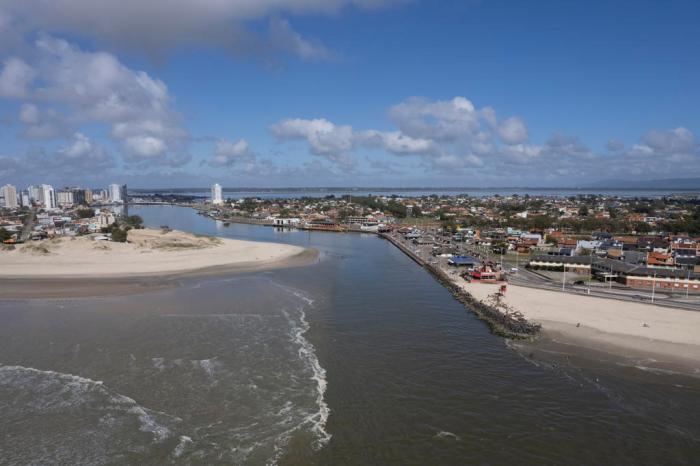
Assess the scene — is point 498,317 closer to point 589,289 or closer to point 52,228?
point 589,289

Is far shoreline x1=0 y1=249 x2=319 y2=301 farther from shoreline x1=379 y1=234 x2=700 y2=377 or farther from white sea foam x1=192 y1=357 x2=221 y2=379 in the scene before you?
shoreline x1=379 y1=234 x2=700 y2=377

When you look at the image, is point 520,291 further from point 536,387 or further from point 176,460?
point 176,460

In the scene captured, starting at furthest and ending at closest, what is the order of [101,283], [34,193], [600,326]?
[34,193] < [101,283] < [600,326]

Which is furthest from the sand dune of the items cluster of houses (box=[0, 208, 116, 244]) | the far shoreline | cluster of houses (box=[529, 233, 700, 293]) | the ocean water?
cluster of houses (box=[529, 233, 700, 293])

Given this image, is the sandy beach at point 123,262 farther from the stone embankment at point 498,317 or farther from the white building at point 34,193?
the white building at point 34,193

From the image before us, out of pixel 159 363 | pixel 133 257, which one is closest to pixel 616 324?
pixel 159 363

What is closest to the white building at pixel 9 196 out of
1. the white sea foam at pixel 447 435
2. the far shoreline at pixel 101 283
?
the far shoreline at pixel 101 283
